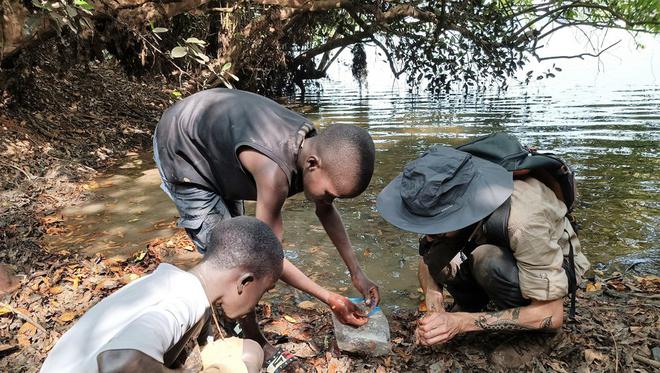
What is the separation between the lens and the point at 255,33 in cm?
920

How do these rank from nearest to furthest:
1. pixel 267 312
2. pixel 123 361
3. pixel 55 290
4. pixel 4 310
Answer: pixel 123 361, pixel 4 310, pixel 267 312, pixel 55 290

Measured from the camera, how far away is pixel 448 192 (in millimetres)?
2090

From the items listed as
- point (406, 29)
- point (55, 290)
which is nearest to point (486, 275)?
point (55, 290)

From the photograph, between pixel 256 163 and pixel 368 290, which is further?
pixel 368 290

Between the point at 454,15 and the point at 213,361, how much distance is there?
9.07 meters

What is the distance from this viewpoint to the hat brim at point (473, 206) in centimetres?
204

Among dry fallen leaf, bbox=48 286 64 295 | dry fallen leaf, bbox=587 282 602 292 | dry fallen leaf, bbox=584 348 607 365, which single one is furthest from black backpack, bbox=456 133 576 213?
dry fallen leaf, bbox=48 286 64 295

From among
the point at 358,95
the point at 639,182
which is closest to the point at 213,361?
the point at 639,182

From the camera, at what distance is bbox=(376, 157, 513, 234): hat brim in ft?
6.71

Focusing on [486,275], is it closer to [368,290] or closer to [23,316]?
[368,290]

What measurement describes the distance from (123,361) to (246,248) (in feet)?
1.80

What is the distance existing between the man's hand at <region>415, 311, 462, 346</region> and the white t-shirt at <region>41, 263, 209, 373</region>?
3.61ft

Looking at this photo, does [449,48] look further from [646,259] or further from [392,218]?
[392,218]

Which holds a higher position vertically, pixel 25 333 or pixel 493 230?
pixel 493 230
